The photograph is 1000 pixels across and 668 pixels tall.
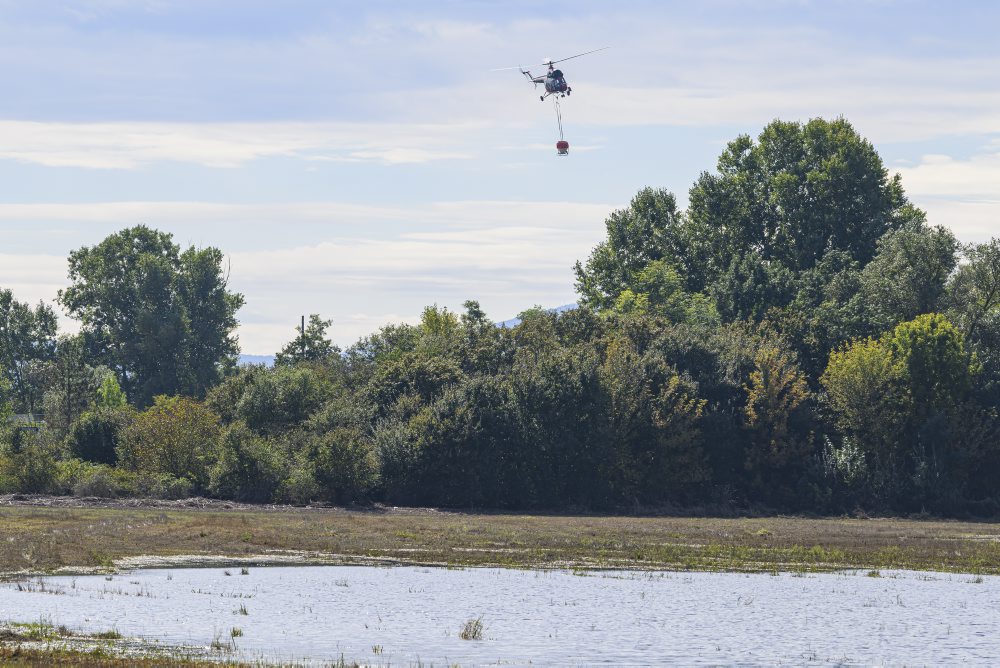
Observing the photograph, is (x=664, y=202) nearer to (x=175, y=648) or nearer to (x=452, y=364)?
(x=452, y=364)

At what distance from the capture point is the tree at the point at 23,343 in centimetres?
17638

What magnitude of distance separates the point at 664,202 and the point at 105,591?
111m

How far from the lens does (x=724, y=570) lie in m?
42.9

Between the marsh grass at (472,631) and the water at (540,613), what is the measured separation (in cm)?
19

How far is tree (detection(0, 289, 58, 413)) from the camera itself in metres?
176

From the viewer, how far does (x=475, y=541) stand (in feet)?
170

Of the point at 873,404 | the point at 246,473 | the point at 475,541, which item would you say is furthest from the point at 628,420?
the point at 475,541

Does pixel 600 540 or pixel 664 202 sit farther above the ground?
pixel 664 202

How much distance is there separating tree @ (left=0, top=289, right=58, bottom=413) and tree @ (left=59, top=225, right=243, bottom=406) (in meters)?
14.0

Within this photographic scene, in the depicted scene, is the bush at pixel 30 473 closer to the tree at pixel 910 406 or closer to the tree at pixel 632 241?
the tree at pixel 910 406

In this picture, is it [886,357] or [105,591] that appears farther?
[886,357]

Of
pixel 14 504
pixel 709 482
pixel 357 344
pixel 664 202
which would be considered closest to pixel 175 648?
pixel 14 504

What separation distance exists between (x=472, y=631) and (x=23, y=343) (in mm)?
164230

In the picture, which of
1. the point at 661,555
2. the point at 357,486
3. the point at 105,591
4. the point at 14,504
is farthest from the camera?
the point at 357,486
